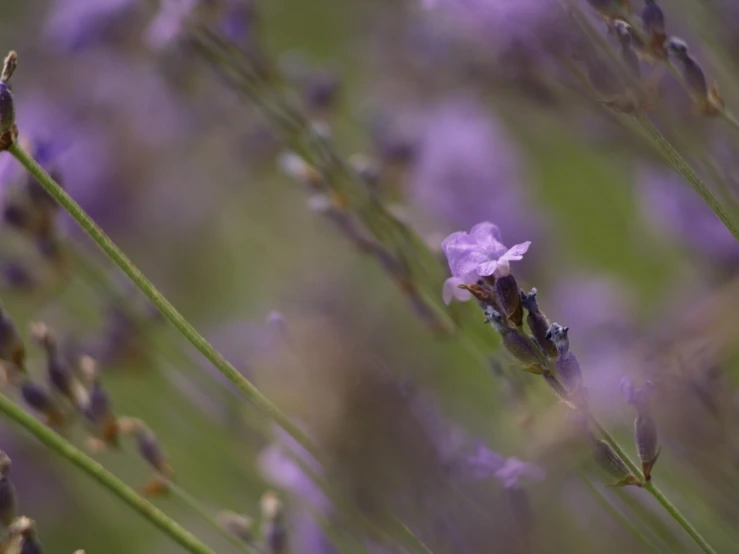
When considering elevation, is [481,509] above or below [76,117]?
below

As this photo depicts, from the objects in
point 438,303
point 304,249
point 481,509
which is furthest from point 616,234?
point 481,509

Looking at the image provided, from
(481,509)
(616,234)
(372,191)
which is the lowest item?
(616,234)

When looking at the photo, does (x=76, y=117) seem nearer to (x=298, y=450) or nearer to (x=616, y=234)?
(x=298, y=450)

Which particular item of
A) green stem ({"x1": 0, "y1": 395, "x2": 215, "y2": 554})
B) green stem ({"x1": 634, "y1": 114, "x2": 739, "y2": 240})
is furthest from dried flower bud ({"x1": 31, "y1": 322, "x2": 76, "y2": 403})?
green stem ({"x1": 634, "y1": 114, "x2": 739, "y2": 240})

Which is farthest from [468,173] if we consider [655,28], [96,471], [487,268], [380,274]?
[96,471]

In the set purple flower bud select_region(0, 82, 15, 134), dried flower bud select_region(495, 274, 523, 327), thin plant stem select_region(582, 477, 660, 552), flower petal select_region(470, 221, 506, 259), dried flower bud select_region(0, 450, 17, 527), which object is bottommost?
thin plant stem select_region(582, 477, 660, 552)

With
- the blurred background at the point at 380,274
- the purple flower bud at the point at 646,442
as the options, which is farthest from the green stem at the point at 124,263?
the purple flower bud at the point at 646,442

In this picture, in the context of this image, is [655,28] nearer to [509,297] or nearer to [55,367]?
[509,297]

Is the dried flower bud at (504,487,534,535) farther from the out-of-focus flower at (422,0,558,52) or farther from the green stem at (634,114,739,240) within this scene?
the out-of-focus flower at (422,0,558,52)
